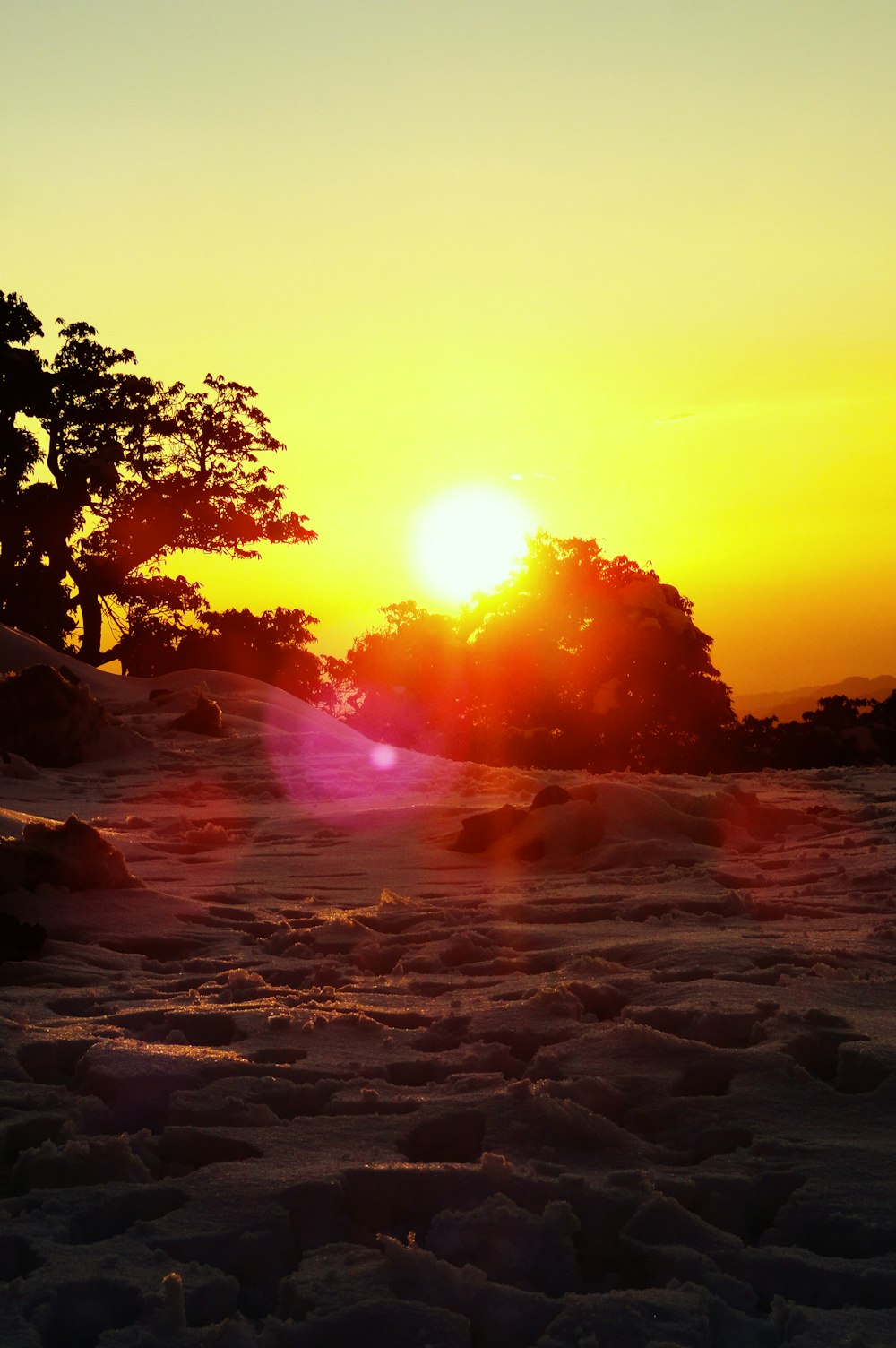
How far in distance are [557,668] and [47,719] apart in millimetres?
15940

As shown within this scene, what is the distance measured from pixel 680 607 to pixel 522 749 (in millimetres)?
9826

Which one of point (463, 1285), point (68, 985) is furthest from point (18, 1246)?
point (68, 985)

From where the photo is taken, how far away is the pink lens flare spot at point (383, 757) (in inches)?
455

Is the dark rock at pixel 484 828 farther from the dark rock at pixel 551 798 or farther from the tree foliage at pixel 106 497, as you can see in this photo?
the tree foliage at pixel 106 497

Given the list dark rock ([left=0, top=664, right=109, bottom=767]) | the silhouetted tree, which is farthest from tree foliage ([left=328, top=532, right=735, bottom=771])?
dark rock ([left=0, top=664, right=109, bottom=767])

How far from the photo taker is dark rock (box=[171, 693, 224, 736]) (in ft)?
42.8

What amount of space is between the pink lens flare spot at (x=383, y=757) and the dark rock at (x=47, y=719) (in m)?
2.65

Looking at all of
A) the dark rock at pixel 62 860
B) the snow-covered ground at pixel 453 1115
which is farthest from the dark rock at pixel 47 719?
the dark rock at pixel 62 860

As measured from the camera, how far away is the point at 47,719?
11.2 meters

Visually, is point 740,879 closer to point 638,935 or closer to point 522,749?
point 638,935

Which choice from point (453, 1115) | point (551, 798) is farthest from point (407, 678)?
point (453, 1115)

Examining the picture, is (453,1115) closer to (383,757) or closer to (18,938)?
(18,938)

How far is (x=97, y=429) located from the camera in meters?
24.1

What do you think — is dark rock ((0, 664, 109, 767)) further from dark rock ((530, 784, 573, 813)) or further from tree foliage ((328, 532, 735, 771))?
tree foliage ((328, 532, 735, 771))
